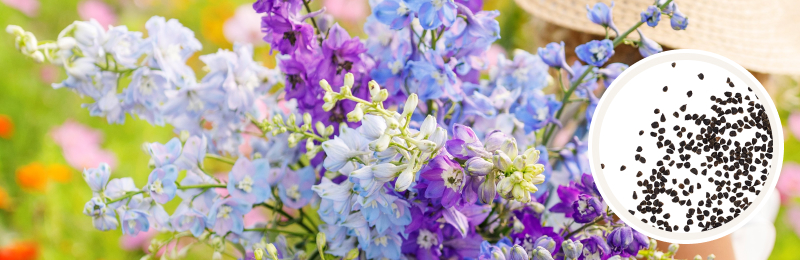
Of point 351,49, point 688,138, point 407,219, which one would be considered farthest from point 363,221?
point 688,138

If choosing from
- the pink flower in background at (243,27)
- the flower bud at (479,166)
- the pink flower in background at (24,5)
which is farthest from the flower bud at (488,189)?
the pink flower in background at (24,5)

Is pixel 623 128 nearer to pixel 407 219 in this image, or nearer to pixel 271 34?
pixel 407 219

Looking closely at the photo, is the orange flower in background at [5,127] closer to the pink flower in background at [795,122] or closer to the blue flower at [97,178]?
the blue flower at [97,178]

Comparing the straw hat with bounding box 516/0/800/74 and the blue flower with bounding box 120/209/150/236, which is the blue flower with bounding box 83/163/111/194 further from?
the straw hat with bounding box 516/0/800/74

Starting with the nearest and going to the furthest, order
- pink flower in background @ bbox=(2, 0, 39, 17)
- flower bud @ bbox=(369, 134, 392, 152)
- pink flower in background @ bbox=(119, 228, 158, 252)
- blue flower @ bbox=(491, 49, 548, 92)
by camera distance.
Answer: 1. flower bud @ bbox=(369, 134, 392, 152)
2. blue flower @ bbox=(491, 49, 548, 92)
3. pink flower in background @ bbox=(119, 228, 158, 252)
4. pink flower in background @ bbox=(2, 0, 39, 17)

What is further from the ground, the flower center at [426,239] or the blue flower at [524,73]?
the blue flower at [524,73]

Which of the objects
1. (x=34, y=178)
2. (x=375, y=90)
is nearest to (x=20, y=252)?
(x=34, y=178)

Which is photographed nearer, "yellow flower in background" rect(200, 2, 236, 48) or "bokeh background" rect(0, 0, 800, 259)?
"bokeh background" rect(0, 0, 800, 259)

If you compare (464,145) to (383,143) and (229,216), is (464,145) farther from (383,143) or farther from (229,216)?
(229,216)

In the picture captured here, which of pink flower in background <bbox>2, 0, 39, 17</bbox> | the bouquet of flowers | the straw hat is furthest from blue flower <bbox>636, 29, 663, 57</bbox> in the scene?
pink flower in background <bbox>2, 0, 39, 17</bbox>
